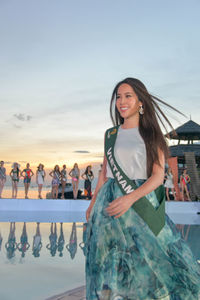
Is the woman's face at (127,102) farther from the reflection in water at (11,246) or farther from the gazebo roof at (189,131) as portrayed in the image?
the gazebo roof at (189,131)

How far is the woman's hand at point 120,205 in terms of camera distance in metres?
1.80

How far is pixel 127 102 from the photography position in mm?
2072

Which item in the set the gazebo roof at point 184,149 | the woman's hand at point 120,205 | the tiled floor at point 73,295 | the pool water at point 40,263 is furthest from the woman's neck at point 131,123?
the gazebo roof at point 184,149

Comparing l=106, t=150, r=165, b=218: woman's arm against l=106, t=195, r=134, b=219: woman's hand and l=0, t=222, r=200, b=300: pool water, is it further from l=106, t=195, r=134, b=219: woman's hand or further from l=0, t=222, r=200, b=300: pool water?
l=0, t=222, r=200, b=300: pool water

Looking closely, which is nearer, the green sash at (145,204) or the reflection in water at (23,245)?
the green sash at (145,204)

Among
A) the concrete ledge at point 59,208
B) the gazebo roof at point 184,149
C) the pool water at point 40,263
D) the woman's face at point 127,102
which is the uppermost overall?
the gazebo roof at point 184,149

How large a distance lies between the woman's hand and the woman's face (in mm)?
520

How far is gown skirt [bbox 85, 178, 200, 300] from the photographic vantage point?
1.79 meters

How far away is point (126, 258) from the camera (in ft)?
5.94

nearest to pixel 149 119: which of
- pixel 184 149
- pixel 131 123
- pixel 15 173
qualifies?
pixel 131 123

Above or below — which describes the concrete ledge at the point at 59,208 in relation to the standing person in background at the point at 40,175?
below

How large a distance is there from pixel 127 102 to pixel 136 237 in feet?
2.40

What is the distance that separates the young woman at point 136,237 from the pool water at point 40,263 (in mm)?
2052

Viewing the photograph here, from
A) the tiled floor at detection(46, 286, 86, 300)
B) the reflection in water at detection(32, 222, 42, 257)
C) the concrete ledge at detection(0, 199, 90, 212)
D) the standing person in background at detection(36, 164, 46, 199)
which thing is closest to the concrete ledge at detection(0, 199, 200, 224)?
the concrete ledge at detection(0, 199, 90, 212)
